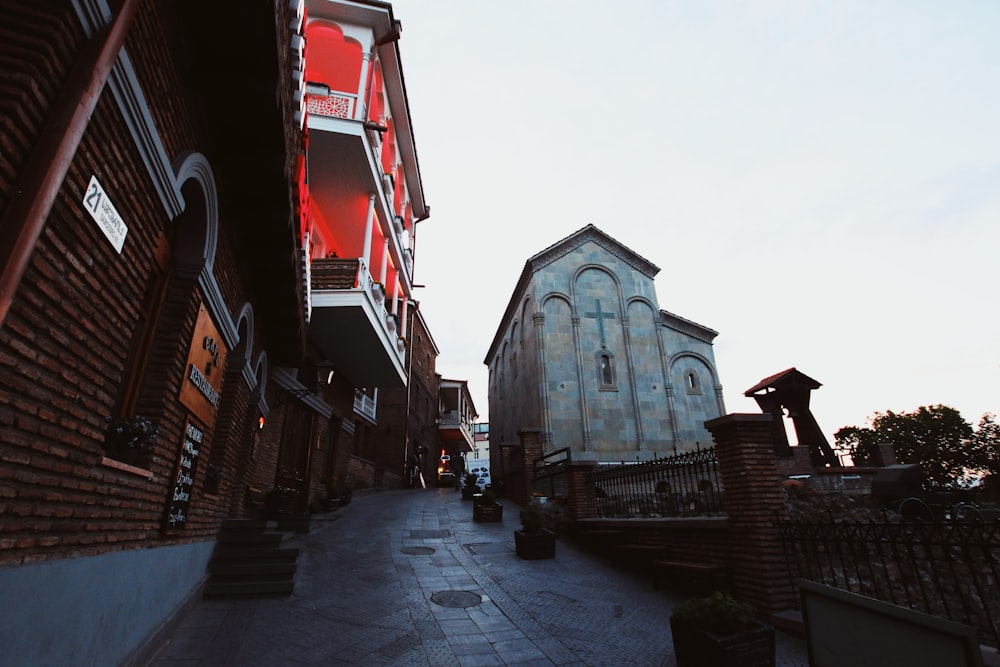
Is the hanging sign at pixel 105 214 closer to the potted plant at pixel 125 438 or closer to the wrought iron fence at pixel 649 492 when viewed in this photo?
the potted plant at pixel 125 438

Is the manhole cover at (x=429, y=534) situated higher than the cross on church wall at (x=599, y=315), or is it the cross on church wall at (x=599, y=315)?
the cross on church wall at (x=599, y=315)

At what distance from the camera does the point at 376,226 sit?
554 inches

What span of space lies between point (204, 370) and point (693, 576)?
23.7 feet

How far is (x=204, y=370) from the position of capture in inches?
216

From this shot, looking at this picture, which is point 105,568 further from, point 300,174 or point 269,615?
point 300,174

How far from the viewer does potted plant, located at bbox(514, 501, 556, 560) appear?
9391 millimetres

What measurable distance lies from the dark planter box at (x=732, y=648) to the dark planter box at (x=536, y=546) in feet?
17.8

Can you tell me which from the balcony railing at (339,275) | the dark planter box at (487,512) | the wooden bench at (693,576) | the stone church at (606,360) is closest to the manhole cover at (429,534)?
the dark planter box at (487,512)

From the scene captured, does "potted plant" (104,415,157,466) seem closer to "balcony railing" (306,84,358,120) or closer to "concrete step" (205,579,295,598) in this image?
"concrete step" (205,579,295,598)

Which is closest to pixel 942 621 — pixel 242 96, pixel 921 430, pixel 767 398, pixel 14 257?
pixel 14 257

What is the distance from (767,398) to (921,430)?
41.0 m

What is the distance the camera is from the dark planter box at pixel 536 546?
9.38 meters

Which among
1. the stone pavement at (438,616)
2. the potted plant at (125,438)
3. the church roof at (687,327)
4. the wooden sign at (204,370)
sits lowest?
the stone pavement at (438,616)

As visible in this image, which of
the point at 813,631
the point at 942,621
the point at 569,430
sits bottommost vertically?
the point at 813,631
